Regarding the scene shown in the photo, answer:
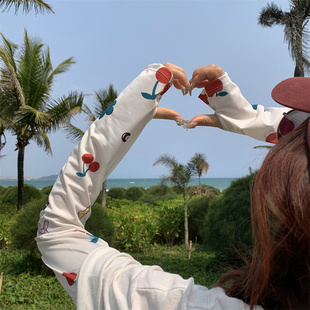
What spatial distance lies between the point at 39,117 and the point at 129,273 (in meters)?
10.9

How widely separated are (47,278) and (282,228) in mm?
6039

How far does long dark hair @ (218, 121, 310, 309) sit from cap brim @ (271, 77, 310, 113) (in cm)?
4

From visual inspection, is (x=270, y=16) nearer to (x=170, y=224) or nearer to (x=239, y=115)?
(x=170, y=224)

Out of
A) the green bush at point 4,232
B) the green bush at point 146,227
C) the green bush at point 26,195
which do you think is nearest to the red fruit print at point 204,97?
the green bush at point 146,227

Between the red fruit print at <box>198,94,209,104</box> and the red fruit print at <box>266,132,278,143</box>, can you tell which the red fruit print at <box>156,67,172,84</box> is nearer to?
the red fruit print at <box>198,94,209,104</box>

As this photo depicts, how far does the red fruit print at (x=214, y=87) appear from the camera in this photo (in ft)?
2.60

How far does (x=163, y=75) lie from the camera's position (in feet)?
2.48

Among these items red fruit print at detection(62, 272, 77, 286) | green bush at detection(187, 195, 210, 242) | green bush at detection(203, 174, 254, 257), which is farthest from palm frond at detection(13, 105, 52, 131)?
red fruit print at detection(62, 272, 77, 286)

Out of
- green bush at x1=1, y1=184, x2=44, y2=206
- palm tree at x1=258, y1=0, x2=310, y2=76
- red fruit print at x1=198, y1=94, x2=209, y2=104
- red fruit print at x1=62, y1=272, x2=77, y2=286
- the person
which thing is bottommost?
green bush at x1=1, y1=184, x2=44, y2=206

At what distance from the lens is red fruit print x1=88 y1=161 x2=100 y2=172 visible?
2.33 feet

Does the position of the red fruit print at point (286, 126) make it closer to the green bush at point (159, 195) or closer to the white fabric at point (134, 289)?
the white fabric at point (134, 289)

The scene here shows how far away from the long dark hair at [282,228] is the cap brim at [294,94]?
1.6 inches

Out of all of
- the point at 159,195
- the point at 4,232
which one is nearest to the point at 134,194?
the point at 159,195

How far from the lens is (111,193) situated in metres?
17.6
